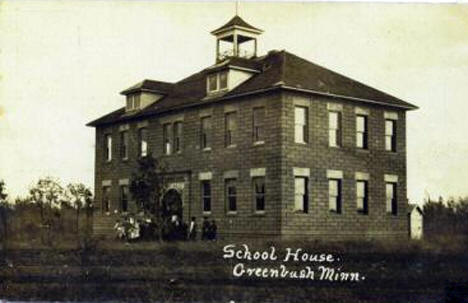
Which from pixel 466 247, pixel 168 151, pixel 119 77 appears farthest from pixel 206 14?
pixel 466 247

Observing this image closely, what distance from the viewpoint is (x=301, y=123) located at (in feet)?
64.2

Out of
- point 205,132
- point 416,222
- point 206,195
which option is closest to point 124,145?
point 205,132

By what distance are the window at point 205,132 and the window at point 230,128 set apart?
535 mm

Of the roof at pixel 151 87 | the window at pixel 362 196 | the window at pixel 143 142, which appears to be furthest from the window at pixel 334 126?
the window at pixel 143 142

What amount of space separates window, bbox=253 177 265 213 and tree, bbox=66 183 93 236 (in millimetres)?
4101

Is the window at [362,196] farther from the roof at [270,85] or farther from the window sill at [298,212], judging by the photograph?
the roof at [270,85]

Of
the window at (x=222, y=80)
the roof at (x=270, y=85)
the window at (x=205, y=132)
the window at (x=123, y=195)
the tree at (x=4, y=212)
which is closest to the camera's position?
the tree at (x=4, y=212)

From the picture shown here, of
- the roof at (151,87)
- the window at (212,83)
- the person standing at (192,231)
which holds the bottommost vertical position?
the person standing at (192,231)

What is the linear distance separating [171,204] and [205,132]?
2.08m

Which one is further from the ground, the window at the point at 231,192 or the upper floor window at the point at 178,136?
the upper floor window at the point at 178,136

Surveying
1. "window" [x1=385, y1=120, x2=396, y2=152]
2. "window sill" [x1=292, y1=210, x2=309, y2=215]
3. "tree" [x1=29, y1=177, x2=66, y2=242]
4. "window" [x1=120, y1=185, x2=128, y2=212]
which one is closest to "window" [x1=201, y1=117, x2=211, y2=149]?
"window" [x1=120, y1=185, x2=128, y2=212]

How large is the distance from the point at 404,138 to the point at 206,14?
548cm

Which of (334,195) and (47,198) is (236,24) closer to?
(334,195)

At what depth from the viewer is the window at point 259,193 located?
770 inches
